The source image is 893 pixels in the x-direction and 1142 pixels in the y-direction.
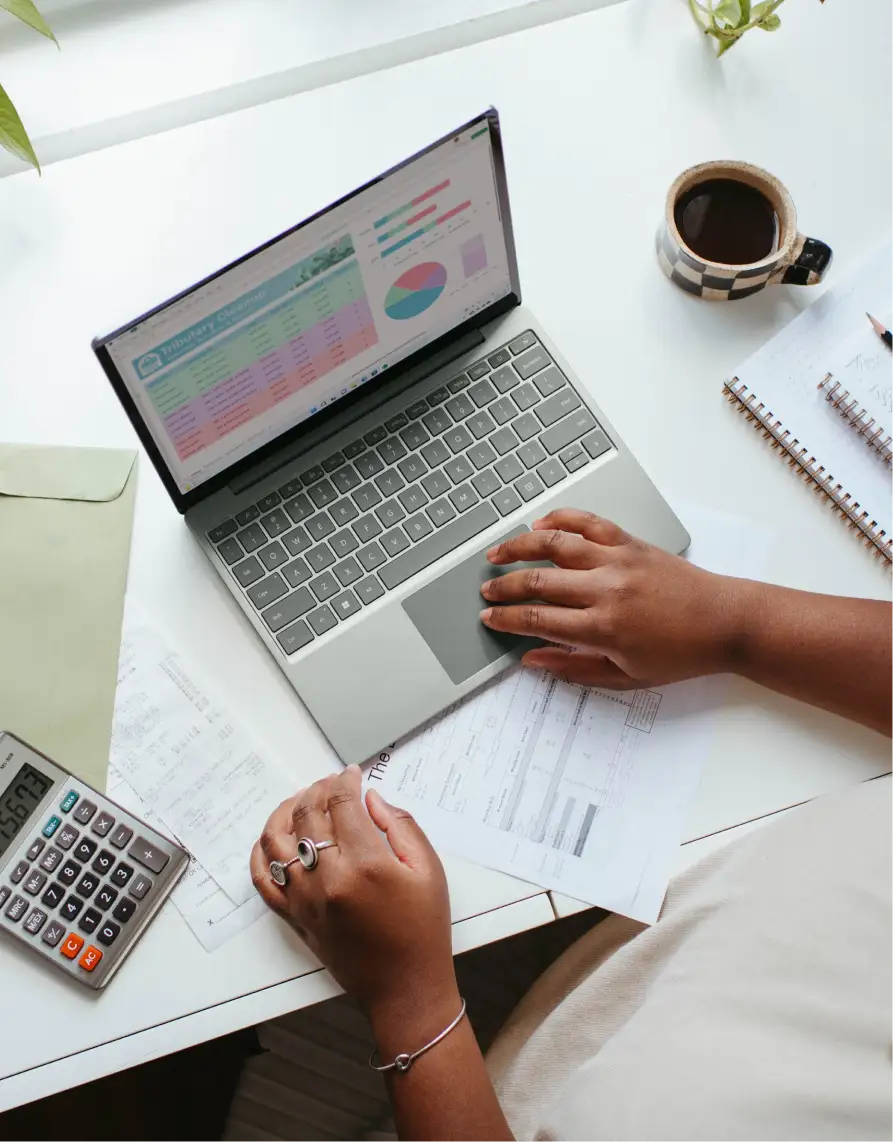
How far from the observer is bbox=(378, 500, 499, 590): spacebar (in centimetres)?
76

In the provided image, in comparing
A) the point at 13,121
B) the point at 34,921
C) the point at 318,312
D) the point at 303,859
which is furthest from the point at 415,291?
the point at 34,921

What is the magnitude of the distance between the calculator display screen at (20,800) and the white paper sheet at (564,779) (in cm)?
23

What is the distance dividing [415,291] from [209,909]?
1.54 feet

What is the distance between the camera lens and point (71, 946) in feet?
2.23

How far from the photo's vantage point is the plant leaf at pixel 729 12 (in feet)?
2.95

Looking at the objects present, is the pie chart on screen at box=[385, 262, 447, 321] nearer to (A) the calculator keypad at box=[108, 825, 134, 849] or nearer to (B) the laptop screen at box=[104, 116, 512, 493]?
(B) the laptop screen at box=[104, 116, 512, 493]

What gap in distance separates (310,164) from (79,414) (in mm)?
299

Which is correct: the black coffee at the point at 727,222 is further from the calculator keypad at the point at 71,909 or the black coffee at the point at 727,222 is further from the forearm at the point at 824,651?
the calculator keypad at the point at 71,909

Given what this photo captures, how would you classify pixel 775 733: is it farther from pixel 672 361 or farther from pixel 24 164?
pixel 24 164

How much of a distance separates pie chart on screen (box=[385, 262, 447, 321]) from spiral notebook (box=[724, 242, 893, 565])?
265mm

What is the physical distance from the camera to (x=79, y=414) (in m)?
0.81

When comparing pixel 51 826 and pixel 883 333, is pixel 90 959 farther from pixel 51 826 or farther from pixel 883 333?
pixel 883 333

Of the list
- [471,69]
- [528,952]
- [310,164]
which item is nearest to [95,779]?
[528,952]

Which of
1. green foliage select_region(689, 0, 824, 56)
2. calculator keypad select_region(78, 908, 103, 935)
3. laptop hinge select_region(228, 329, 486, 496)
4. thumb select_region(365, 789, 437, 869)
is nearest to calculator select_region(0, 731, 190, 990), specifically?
calculator keypad select_region(78, 908, 103, 935)
